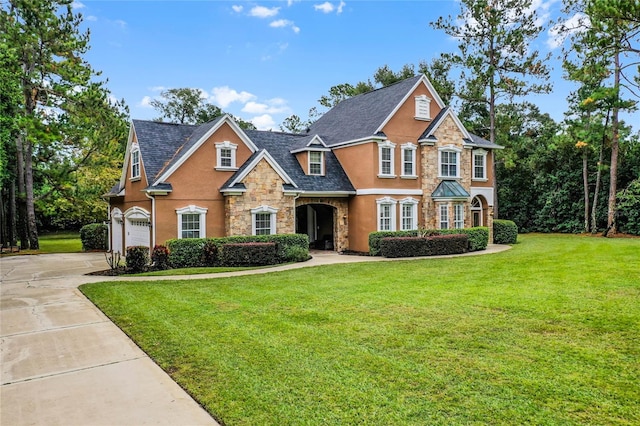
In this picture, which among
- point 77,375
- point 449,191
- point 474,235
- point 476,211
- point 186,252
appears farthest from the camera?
point 476,211

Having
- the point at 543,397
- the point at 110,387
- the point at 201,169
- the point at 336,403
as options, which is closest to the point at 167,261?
the point at 201,169

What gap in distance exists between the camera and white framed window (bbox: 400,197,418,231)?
75.0 ft

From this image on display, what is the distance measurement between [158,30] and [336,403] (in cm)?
1834

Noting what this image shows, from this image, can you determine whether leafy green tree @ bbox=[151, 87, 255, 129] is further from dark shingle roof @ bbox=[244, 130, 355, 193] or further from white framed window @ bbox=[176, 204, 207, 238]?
white framed window @ bbox=[176, 204, 207, 238]

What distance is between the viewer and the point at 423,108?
77.2ft

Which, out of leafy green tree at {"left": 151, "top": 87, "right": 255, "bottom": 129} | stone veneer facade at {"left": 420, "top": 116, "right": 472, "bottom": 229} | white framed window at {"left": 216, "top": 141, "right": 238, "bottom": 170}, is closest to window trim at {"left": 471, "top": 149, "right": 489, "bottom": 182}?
stone veneer facade at {"left": 420, "top": 116, "right": 472, "bottom": 229}

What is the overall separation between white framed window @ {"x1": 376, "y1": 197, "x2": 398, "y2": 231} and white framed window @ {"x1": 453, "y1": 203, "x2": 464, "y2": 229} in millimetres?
3826

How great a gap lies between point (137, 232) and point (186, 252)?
14.2ft

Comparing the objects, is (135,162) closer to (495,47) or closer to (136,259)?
(136,259)

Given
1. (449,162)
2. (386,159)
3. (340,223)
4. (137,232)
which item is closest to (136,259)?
(137,232)

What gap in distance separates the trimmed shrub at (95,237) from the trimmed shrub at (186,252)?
1172cm

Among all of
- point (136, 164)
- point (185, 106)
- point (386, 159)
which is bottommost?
point (136, 164)

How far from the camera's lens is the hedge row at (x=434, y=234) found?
67.3 ft

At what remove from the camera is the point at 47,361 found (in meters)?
6.37
